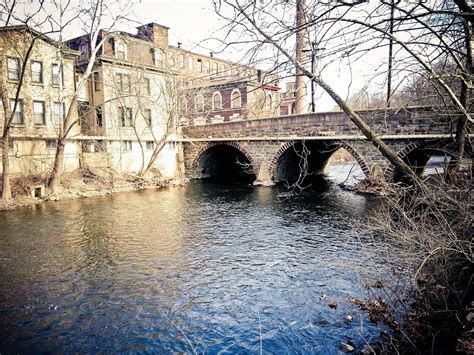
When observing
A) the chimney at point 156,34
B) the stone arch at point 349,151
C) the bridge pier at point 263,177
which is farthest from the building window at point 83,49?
the stone arch at point 349,151

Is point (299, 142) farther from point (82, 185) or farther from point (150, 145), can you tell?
point (82, 185)

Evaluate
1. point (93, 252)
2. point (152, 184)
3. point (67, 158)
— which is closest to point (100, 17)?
point (67, 158)

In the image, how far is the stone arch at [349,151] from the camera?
1933cm

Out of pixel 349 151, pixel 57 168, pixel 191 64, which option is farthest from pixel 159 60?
pixel 191 64

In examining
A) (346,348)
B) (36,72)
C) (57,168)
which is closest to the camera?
(346,348)

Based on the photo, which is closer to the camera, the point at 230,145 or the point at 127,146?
the point at 230,145

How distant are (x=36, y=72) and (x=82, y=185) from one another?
797 centimetres

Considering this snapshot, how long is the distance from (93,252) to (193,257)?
3.04m


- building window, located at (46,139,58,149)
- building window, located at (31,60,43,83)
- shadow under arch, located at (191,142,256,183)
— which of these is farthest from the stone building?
building window, located at (31,60,43,83)

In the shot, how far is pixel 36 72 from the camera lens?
73.5ft

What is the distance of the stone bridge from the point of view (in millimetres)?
16938

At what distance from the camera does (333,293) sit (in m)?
7.23

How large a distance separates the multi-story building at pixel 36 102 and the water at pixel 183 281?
715 centimetres

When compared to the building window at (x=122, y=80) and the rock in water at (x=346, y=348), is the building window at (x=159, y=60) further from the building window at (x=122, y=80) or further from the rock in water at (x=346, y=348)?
the rock in water at (x=346, y=348)
